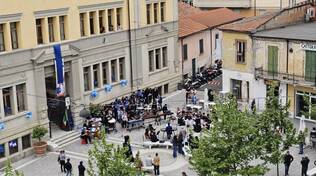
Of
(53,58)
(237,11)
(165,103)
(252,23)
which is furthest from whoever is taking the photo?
(237,11)

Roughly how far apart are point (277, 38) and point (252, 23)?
3.72m

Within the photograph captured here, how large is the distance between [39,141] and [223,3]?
38.6 metres

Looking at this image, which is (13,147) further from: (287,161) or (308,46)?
(308,46)

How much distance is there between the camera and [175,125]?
38.1 metres

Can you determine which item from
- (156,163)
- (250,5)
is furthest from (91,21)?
(250,5)

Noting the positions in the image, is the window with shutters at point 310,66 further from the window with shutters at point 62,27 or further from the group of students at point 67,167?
the group of students at point 67,167

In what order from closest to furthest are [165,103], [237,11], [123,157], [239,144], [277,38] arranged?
[123,157] → [239,144] → [277,38] → [165,103] → [237,11]

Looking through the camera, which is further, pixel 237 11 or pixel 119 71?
pixel 237 11

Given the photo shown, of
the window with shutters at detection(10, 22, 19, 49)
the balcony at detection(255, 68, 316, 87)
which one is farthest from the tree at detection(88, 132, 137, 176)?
the balcony at detection(255, 68, 316, 87)

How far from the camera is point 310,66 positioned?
3681 centimetres

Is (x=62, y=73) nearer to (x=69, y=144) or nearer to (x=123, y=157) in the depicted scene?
(x=69, y=144)

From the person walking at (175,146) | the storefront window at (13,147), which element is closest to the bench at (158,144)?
the person walking at (175,146)

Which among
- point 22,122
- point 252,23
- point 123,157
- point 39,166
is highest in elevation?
point 252,23

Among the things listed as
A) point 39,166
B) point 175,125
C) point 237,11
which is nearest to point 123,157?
point 39,166
